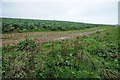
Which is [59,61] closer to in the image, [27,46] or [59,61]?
[59,61]

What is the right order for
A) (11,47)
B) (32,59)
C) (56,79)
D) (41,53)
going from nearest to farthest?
1. (56,79)
2. (32,59)
3. (41,53)
4. (11,47)

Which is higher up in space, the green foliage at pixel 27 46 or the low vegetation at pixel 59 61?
the green foliage at pixel 27 46

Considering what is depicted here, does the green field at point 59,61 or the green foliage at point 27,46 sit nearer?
the green field at point 59,61

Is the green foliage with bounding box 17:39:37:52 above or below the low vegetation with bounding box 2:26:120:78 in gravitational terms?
above

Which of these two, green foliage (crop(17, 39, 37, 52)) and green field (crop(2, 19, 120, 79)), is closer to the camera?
green field (crop(2, 19, 120, 79))

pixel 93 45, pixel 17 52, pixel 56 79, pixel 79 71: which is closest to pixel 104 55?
pixel 93 45

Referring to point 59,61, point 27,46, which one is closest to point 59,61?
point 59,61

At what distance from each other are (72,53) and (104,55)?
1136 mm

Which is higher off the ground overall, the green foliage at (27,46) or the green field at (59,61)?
the green foliage at (27,46)

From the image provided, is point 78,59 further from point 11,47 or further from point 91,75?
point 11,47

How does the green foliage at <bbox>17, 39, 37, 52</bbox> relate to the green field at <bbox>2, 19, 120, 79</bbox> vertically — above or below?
above

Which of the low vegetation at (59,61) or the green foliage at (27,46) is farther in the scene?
the green foliage at (27,46)

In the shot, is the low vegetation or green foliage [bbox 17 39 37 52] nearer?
the low vegetation

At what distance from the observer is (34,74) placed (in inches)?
253
